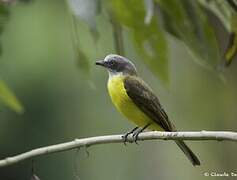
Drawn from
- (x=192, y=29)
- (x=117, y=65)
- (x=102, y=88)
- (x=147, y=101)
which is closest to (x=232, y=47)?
(x=192, y=29)

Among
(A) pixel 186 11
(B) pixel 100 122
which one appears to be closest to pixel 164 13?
(A) pixel 186 11

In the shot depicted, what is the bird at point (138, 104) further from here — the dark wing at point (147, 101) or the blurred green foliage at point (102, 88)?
the blurred green foliage at point (102, 88)

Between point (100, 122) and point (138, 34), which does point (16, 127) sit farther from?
point (138, 34)

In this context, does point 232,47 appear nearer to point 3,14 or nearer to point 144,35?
point 144,35

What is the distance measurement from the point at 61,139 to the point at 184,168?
4270 millimetres

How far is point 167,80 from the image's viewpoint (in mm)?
2627

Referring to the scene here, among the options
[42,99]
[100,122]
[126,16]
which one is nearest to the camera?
[126,16]

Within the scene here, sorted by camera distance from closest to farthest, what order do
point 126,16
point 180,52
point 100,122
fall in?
point 126,16
point 180,52
point 100,122

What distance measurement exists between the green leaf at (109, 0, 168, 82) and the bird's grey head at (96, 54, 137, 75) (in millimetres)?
1419

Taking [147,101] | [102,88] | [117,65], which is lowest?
[147,101]

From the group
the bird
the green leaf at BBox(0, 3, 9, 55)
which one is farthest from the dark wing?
the green leaf at BBox(0, 3, 9, 55)

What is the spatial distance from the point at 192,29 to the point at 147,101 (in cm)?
108

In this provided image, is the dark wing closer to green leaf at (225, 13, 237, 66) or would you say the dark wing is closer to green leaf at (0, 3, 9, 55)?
green leaf at (225, 13, 237, 66)

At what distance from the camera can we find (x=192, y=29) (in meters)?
2.62
